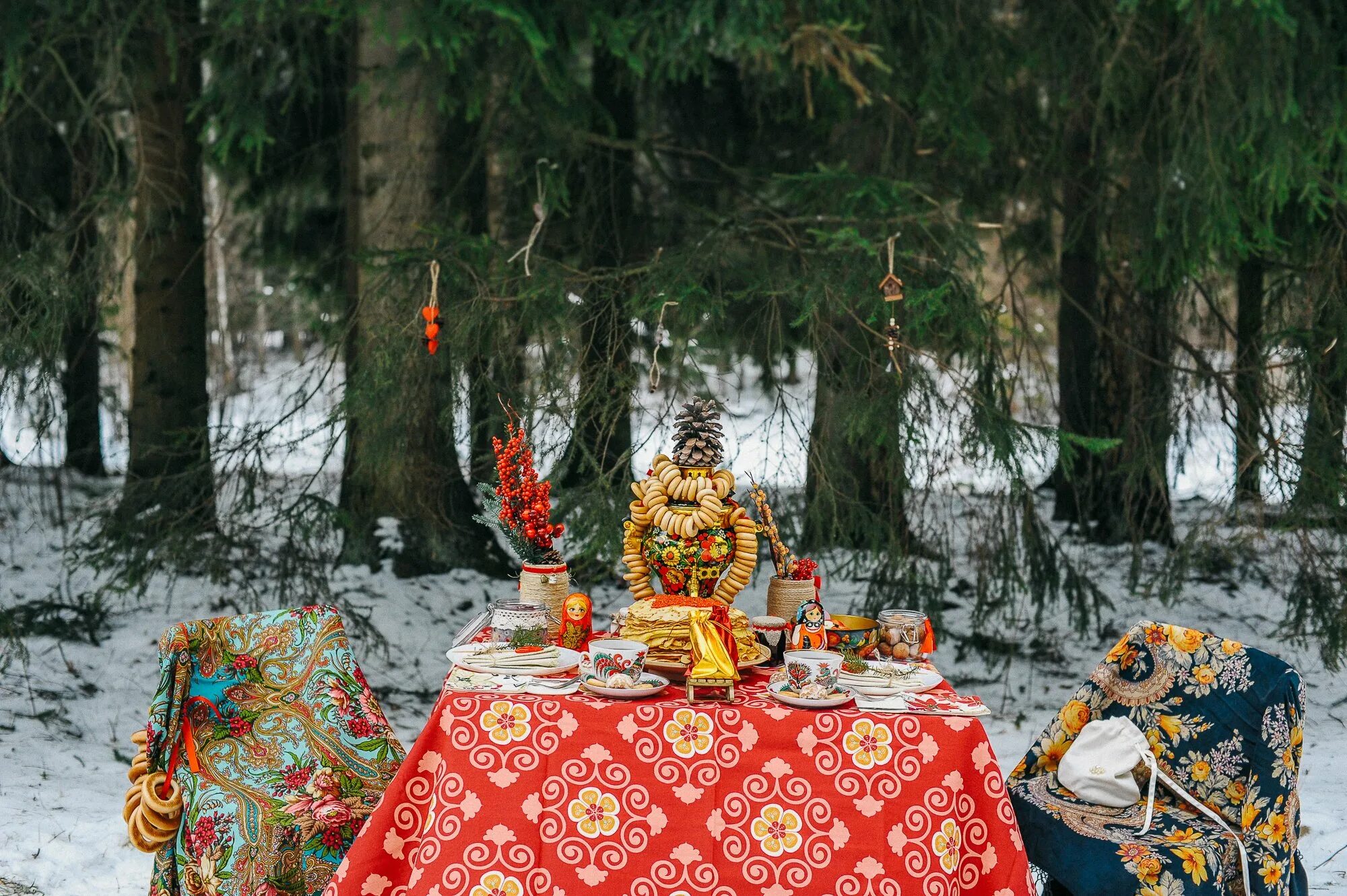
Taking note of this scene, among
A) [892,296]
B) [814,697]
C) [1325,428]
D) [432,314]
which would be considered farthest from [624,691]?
[1325,428]

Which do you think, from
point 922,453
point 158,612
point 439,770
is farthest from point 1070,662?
point 158,612

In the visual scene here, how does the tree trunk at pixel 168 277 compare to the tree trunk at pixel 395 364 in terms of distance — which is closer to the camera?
the tree trunk at pixel 395 364

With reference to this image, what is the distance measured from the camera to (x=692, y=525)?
3104 millimetres

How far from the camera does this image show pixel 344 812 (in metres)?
2.98

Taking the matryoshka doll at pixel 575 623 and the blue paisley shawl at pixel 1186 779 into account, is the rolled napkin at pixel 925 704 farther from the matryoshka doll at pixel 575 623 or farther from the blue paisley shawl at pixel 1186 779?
the matryoshka doll at pixel 575 623

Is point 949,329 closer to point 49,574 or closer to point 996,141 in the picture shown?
point 996,141

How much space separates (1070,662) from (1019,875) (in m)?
3.86

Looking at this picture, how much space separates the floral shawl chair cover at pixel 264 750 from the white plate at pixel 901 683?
123 cm

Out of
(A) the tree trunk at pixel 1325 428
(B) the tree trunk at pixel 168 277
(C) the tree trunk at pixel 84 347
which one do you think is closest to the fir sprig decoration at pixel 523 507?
(C) the tree trunk at pixel 84 347

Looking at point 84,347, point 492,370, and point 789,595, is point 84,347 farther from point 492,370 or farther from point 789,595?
point 789,595

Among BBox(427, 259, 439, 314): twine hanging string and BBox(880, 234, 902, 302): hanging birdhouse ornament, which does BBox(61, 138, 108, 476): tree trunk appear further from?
BBox(880, 234, 902, 302): hanging birdhouse ornament

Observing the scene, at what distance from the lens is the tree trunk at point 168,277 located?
6.66m

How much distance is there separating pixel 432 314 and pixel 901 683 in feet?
7.03

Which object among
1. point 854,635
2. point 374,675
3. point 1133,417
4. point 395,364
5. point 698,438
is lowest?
point 374,675
